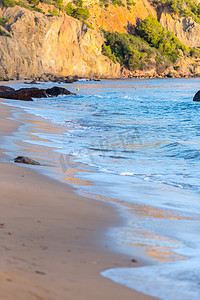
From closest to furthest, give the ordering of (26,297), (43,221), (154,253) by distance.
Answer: (26,297) → (154,253) → (43,221)

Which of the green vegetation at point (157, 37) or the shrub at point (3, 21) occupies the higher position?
the green vegetation at point (157, 37)

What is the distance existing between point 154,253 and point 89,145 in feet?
16.5

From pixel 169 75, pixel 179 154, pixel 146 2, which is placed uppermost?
pixel 146 2

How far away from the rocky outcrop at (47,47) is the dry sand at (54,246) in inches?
1527

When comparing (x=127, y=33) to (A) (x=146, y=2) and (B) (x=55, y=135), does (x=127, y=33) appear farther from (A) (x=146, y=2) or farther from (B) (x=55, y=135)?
(B) (x=55, y=135)

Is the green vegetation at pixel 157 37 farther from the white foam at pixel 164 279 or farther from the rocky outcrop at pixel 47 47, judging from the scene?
the white foam at pixel 164 279

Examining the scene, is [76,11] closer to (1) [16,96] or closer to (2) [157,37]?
(2) [157,37]

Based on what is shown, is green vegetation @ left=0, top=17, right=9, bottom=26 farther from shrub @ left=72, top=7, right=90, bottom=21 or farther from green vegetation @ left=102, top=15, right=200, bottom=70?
green vegetation @ left=102, top=15, right=200, bottom=70

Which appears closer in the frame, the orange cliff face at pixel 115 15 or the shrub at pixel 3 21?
the shrub at pixel 3 21

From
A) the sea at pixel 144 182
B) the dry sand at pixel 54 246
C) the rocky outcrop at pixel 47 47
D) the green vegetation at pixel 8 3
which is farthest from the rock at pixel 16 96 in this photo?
the green vegetation at pixel 8 3

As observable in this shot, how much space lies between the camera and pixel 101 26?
7875 centimetres

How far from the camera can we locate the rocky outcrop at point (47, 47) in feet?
142

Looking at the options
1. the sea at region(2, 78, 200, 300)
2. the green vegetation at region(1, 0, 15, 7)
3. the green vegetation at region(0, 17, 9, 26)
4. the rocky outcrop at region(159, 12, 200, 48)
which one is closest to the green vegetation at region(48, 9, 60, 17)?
the green vegetation at region(1, 0, 15, 7)

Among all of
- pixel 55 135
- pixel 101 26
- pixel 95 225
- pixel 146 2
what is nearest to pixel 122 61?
pixel 101 26
